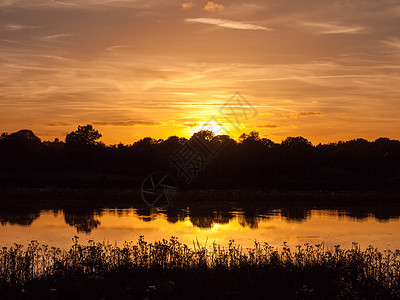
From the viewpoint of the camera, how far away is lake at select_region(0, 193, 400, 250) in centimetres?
2473

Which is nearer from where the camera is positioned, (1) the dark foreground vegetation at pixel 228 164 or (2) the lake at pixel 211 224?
(2) the lake at pixel 211 224

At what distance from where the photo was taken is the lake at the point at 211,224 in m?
24.7

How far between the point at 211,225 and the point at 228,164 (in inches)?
1803

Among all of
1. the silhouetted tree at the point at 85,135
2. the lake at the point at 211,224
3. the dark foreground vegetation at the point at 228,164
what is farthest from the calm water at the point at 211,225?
the silhouetted tree at the point at 85,135

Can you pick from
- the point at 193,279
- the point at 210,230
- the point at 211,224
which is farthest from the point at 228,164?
the point at 193,279

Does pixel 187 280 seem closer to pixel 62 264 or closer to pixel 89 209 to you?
pixel 62 264

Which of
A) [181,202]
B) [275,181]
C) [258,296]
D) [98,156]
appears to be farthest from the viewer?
[98,156]

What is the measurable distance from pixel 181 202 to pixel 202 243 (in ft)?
87.7

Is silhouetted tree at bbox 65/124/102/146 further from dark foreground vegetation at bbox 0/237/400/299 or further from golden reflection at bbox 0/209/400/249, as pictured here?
dark foreground vegetation at bbox 0/237/400/299

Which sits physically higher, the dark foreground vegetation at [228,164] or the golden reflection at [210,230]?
the dark foreground vegetation at [228,164]

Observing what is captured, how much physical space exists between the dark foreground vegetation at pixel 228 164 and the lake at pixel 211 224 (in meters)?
22.9

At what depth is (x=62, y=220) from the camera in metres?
33.6

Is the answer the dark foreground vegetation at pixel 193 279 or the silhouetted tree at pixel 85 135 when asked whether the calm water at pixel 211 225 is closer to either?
the dark foreground vegetation at pixel 193 279

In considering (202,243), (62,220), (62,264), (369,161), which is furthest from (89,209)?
(369,161)
